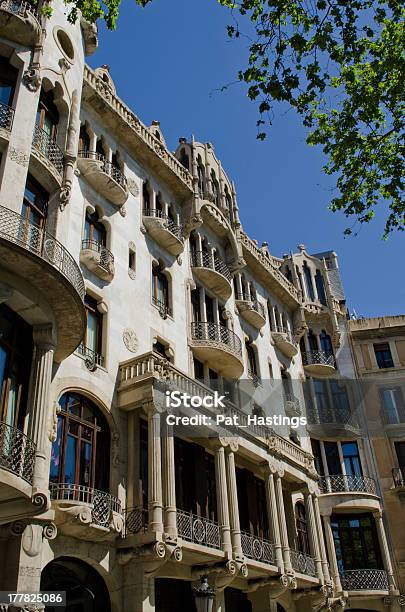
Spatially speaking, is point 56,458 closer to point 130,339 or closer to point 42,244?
point 42,244

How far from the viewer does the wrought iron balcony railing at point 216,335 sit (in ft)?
86.0

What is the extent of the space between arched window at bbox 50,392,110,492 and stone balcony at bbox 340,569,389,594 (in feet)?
61.1

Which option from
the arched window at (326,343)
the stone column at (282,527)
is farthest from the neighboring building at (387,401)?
the stone column at (282,527)

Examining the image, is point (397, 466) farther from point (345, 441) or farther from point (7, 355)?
point (7, 355)

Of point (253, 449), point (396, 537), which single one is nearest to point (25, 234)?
point (253, 449)

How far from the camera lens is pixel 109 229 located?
22.8 m

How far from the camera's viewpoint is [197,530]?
748 inches

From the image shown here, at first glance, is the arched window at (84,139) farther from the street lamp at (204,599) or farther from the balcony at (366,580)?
the balcony at (366,580)

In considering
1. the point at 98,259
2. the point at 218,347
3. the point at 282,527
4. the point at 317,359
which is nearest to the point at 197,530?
the point at 282,527

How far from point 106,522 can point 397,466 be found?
78.1 feet

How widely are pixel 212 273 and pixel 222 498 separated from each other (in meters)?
11.4

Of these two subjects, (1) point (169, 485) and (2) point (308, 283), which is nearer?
(1) point (169, 485)

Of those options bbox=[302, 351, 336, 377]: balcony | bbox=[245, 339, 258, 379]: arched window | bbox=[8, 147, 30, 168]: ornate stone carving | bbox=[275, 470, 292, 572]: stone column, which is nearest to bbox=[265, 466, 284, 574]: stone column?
bbox=[275, 470, 292, 572]: stone column

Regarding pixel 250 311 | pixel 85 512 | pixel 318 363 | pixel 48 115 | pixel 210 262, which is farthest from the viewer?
pixel 318 363
